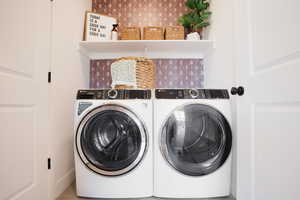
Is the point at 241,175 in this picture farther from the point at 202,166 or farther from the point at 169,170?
the point at 169,170

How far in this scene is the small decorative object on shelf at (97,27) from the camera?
2020 millimetres

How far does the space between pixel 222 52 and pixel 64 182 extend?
181 centimetres

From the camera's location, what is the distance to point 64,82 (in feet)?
5.30

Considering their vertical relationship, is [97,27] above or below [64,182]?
above

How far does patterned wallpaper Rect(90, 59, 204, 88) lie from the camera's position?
2301 mm

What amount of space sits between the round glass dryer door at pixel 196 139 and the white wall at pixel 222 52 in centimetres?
12

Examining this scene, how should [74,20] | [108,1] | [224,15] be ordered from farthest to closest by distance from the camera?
[108,1]
[74,20]
[224,15]

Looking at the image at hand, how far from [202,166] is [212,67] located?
1.05 meters
